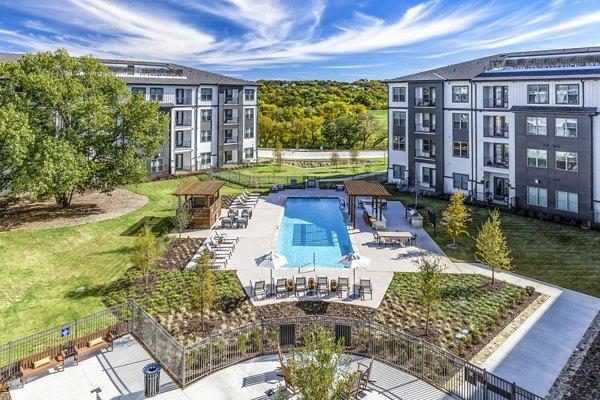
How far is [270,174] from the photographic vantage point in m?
50.7

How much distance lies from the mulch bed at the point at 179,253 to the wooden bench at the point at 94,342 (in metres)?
7.67

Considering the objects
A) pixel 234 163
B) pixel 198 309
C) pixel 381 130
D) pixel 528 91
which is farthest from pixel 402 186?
pixel 381 130

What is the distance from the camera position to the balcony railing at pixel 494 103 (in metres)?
35.1

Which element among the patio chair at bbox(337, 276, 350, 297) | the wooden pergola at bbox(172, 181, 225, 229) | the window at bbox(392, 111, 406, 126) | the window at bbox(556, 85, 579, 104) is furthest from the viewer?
the window at bbox(392, 111, 406, 126)

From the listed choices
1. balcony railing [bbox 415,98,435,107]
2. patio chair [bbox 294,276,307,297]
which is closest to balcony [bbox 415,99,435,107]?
balcony railing [bbox 415,98,435,107]

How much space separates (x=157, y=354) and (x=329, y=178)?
37.6 metres

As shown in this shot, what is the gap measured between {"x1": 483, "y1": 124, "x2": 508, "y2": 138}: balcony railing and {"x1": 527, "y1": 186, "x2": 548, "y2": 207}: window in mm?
5352

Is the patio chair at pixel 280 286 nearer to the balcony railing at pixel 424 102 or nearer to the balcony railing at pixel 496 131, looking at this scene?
the balcony railing at pixel 496 131

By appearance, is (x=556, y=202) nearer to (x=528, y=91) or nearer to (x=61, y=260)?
(x=528, y=91)

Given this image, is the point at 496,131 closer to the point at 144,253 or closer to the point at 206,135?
the point at 144,253

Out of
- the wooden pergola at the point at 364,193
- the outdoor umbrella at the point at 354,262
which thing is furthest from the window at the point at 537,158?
the outdoor umbrella at the point at 354,262

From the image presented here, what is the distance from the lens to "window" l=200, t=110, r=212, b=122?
5200 centimetres

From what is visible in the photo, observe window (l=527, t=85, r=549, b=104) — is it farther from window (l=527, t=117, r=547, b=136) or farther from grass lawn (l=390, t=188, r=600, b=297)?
grass lawn (l=390, t=188, r=600, b=297)

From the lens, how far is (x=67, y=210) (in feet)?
104
